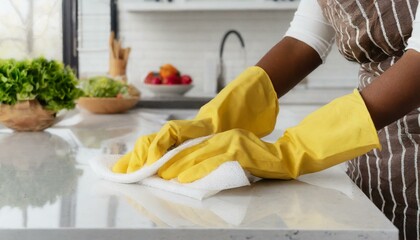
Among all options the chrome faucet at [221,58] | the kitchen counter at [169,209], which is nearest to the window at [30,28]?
the chrome faucet at [221,58]

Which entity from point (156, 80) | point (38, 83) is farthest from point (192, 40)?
point (38, 83)

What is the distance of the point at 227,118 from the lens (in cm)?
144

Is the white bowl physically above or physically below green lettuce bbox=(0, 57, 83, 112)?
below

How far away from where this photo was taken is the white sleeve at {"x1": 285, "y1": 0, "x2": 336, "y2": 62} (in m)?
1.68

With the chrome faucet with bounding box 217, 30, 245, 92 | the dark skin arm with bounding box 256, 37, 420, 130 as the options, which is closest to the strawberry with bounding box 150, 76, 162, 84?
the chrome faucet with bounding box 217, 30, 245, 92

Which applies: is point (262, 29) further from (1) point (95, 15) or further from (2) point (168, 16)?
(1) point (95, 15)

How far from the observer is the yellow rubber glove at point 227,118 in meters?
1.26

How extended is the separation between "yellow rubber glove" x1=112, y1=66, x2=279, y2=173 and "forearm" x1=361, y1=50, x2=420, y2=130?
32cm

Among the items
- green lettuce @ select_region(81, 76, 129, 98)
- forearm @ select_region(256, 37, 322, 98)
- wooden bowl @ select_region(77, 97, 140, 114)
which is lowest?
wooden bowl @ select_region(77, 97, 140, 114)

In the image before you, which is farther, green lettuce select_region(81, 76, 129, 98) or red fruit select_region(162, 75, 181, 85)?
red fruit select_region(162, 75, 181, 85)

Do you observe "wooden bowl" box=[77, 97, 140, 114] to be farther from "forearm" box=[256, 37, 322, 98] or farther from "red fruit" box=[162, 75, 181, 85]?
"forearm" box=[256, 37, 322, 98]

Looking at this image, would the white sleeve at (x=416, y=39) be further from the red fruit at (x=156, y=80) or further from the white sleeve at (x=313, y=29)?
the red fruit at (x=156, y=80)

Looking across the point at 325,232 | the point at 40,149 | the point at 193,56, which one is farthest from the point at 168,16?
the point at 325,232

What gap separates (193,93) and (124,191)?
11.7 feet
